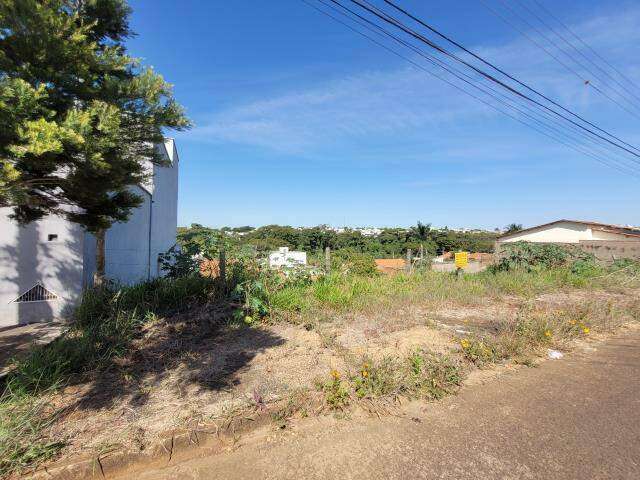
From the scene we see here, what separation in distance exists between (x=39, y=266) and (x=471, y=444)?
22.5 ft

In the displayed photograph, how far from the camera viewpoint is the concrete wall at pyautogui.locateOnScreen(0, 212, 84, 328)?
564cm

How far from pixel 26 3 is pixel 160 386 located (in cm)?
310

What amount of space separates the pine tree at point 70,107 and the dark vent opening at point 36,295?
3447 mm

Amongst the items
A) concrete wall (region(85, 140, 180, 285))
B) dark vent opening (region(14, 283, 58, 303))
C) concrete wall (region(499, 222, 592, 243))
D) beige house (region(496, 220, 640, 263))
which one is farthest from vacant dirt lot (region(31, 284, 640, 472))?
concrete wall (region(499, 222, 592, 243))

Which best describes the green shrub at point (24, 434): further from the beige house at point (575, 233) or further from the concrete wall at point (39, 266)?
the beige house at point (575, 233)

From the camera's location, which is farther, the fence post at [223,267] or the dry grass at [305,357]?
the fence post at [223,267]

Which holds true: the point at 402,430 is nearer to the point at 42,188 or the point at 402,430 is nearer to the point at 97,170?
the point at 97,170

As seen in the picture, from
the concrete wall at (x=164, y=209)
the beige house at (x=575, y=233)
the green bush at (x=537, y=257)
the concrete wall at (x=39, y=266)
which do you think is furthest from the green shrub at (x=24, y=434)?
the beige house at (x=575, y=233)

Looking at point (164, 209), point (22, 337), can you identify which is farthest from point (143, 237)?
point (22, 337)

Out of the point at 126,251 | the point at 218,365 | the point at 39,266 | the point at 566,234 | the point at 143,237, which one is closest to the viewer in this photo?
the point at 218,365

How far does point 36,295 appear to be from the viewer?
585 cm

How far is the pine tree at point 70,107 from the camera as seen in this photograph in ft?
7.11

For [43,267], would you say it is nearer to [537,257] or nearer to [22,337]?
[22,337]

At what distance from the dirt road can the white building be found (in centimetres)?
1930
